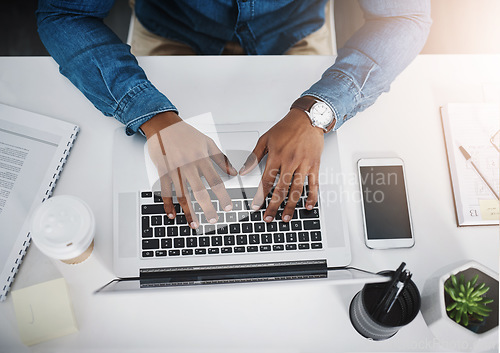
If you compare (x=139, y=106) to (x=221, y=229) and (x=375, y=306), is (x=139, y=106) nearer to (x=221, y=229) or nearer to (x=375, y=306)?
(x=221, y=229)

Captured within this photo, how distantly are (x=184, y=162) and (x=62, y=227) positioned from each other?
25cm

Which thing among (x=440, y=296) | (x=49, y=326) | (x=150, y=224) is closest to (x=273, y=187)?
(x=150, y=224)

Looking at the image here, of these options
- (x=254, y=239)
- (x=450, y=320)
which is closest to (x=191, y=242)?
(x=254, y=239)

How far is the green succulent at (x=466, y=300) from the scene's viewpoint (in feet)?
2.02

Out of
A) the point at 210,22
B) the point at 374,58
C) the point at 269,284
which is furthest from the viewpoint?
the point at 210,22

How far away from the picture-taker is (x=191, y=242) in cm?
70

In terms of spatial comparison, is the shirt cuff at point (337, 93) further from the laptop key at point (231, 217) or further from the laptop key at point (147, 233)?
the laptop key at point (147, 233)

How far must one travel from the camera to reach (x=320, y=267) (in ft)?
2.30

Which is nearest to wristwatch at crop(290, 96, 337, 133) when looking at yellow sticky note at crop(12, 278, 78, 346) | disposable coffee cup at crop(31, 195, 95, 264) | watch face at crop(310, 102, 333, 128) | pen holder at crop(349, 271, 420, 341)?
watch face at crop(310, 102, 333, 128)

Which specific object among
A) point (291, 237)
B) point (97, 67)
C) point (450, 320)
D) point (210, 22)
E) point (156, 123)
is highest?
point (210, 22)

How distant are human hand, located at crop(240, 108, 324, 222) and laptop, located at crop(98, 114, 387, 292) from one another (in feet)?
0.06

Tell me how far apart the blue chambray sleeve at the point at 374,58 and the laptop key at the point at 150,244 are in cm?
45

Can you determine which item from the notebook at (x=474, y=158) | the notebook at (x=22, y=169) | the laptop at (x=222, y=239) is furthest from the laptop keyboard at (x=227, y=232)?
the notebook at (x=474, y=158)

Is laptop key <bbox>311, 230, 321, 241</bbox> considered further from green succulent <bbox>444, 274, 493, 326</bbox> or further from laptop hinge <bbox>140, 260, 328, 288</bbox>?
green succulent <bbox>444, 274, 493, 326</bbox>
